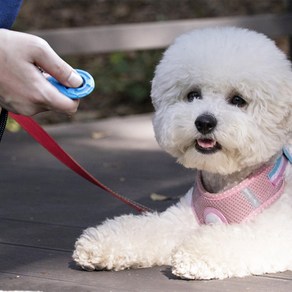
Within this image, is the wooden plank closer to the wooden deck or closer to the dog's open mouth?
the wooden deck

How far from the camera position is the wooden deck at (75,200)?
120 inches

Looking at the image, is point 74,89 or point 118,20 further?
point 118,20

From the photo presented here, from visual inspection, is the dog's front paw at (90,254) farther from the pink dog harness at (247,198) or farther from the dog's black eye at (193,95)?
the dog's black eye at (193,95)

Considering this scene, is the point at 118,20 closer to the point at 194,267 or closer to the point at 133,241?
the point at 133,241

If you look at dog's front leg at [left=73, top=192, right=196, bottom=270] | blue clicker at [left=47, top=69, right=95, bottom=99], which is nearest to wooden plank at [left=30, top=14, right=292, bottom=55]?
dog's front leg at [left=73, top=192, right=196, bottom=270]

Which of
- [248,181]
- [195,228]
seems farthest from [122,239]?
[248,181]

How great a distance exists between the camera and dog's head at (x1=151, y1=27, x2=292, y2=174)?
302 centimetres

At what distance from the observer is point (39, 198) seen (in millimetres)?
4398

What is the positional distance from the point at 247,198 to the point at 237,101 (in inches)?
14.2

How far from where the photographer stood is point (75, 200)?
4355 mm

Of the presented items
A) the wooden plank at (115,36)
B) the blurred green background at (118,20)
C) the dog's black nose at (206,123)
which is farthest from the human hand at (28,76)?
the blurred green background at (118,20)

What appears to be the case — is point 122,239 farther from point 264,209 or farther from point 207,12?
point 207,12

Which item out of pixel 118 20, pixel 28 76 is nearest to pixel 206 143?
pixel 28 76

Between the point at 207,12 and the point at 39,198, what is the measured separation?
796cm
